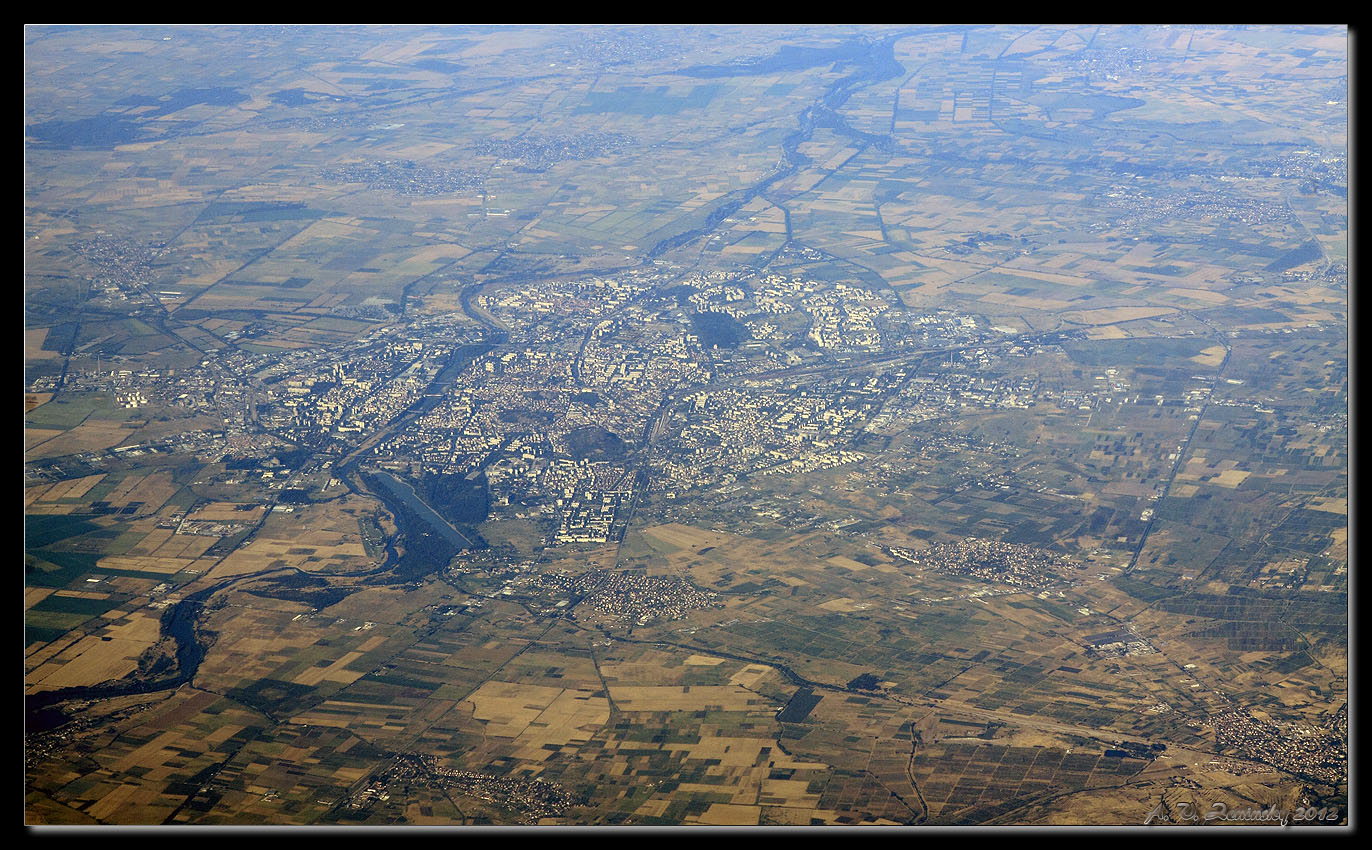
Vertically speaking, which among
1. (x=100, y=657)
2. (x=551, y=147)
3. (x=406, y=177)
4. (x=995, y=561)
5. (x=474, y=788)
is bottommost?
(x=995, y=561)

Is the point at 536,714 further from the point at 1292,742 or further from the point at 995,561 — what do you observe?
the point at 1292,742

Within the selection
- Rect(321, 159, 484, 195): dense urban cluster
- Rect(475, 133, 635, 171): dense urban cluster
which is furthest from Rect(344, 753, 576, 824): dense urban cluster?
Rect(475, 133, 635, 171): dense urban cluster

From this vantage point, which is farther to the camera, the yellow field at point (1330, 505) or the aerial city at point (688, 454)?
the yellow field at point (1330, 505)

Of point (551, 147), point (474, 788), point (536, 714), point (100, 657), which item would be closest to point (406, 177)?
point (551, 147)

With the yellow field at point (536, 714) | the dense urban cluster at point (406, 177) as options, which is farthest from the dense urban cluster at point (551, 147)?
the yellow field at point (536, 714)

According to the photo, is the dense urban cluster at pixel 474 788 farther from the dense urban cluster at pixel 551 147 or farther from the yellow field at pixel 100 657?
the dense urban cluster at pixel 551 147

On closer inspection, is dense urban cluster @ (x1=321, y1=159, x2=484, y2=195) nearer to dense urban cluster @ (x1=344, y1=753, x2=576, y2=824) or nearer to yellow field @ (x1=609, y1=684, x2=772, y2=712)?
yellow field @ (x1=609, y1=684, x2=772, y2=712)
